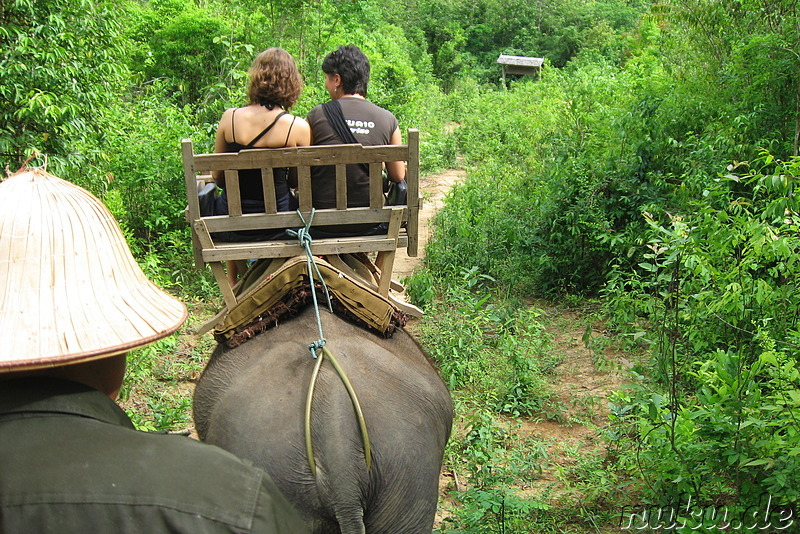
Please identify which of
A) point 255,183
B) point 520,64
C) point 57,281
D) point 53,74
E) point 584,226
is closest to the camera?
point 57,281

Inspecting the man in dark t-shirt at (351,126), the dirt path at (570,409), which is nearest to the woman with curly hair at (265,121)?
the man in dark t-shirt at (351,126)

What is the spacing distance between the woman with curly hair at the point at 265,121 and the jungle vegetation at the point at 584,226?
1691mm

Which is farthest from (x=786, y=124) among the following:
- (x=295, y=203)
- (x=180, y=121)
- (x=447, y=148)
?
(x=447, y=148)

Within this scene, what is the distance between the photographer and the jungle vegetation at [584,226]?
3639mm

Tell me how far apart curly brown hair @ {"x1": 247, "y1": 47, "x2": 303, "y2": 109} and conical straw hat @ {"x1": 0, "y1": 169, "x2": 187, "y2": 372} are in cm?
233

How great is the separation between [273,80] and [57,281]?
2492 millimetres

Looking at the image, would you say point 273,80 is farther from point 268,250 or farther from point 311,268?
point 311,268

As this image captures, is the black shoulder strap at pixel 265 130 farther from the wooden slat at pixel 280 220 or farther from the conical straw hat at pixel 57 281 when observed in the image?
the conical straw hat at pixel 57 281

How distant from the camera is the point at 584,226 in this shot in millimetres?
7395

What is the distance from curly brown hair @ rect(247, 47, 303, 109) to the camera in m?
3.74

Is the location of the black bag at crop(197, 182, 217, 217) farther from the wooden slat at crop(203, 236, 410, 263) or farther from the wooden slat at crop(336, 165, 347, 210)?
the wooden slat at crop(336, 165, 347, 210)

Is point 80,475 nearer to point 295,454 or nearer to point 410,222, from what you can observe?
point 295,454

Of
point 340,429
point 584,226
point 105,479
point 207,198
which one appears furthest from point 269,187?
point 584,226
